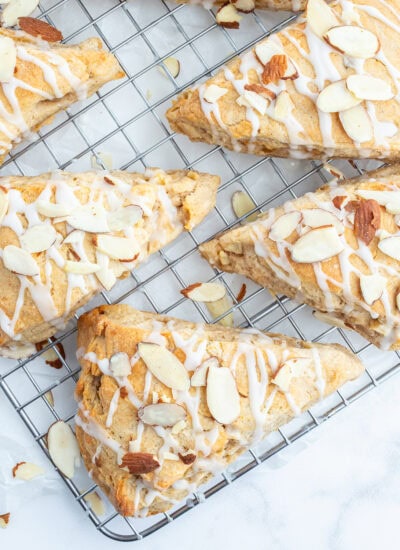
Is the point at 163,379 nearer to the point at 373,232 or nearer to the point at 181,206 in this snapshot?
the point at 181,206

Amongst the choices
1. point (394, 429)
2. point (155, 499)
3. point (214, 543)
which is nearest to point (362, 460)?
point (394, 429)

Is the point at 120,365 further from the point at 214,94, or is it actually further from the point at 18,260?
the point at 214,94

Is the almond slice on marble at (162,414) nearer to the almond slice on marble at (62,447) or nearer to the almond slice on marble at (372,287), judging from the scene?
the almond slice on marble at (62,447)

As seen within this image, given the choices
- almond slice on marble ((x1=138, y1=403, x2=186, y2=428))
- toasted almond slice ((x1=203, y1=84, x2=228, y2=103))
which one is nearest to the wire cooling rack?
toasted almond slice ((x1=203, y1=84, x2=228, y2=103))

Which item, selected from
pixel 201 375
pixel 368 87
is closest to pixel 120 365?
pixel 201 375

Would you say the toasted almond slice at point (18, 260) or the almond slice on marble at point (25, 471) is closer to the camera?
the toasted almond slice at point (18, 260)

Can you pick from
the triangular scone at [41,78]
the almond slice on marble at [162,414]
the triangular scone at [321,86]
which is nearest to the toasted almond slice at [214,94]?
the triangular scone at [321,86]
